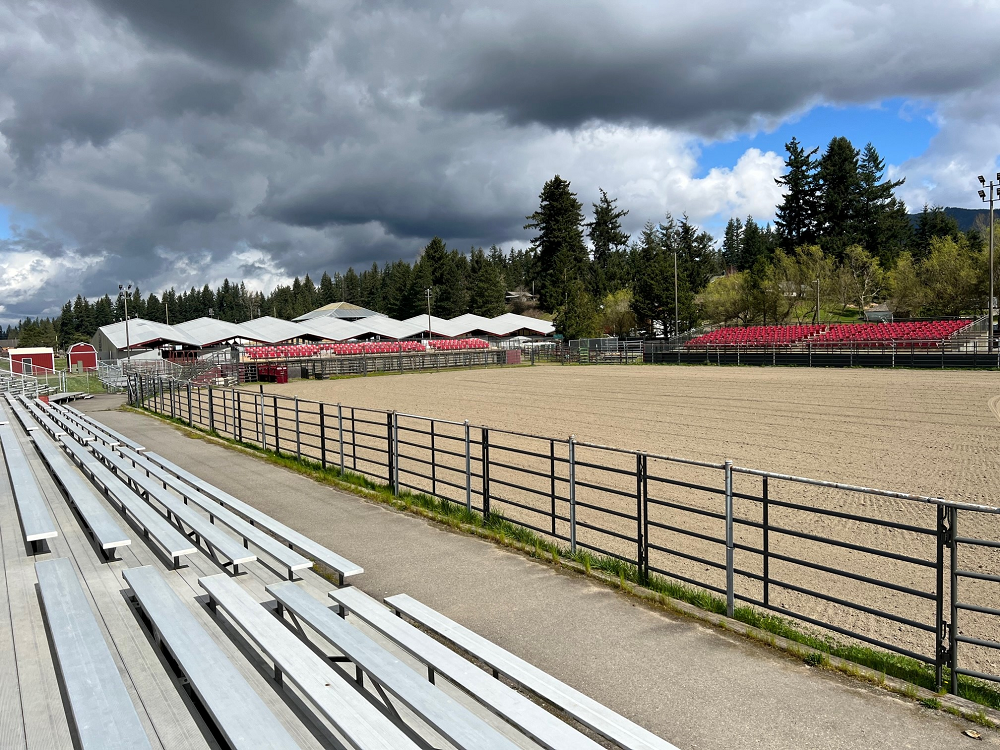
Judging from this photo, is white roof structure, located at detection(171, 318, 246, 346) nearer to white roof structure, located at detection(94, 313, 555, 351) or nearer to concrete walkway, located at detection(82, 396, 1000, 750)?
white roof structure, located at detection(94, 313, 555, 351)

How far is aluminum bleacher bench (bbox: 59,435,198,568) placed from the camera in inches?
222

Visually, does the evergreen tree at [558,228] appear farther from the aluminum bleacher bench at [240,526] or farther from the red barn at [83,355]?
the aluminum bleacher bench at [240,526]

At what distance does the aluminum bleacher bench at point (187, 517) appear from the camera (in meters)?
5.57

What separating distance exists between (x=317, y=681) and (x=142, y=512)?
4.07m

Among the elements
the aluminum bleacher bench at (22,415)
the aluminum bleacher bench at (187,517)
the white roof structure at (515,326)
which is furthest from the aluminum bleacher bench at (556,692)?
the white roof structure at (515,326)

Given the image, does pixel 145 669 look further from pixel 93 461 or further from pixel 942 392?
pixel 942 392

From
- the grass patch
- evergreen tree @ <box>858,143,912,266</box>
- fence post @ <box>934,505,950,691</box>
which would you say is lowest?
the grass patch

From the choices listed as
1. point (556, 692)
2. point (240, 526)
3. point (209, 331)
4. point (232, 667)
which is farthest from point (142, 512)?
point (209, 331)

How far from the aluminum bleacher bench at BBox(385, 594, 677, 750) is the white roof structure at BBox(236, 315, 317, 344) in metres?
86.3

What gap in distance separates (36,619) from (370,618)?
233 centimetres

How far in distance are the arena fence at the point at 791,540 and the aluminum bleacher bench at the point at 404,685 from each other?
294 cm

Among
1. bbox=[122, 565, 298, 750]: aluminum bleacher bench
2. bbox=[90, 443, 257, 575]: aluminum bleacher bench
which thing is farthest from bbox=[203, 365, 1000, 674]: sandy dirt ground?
bbox=[122, 565, 298, 750]: aluminum bleacher bench

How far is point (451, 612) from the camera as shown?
5922 millimetres

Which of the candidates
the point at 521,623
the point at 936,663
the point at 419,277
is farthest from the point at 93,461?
the point at 419,277
